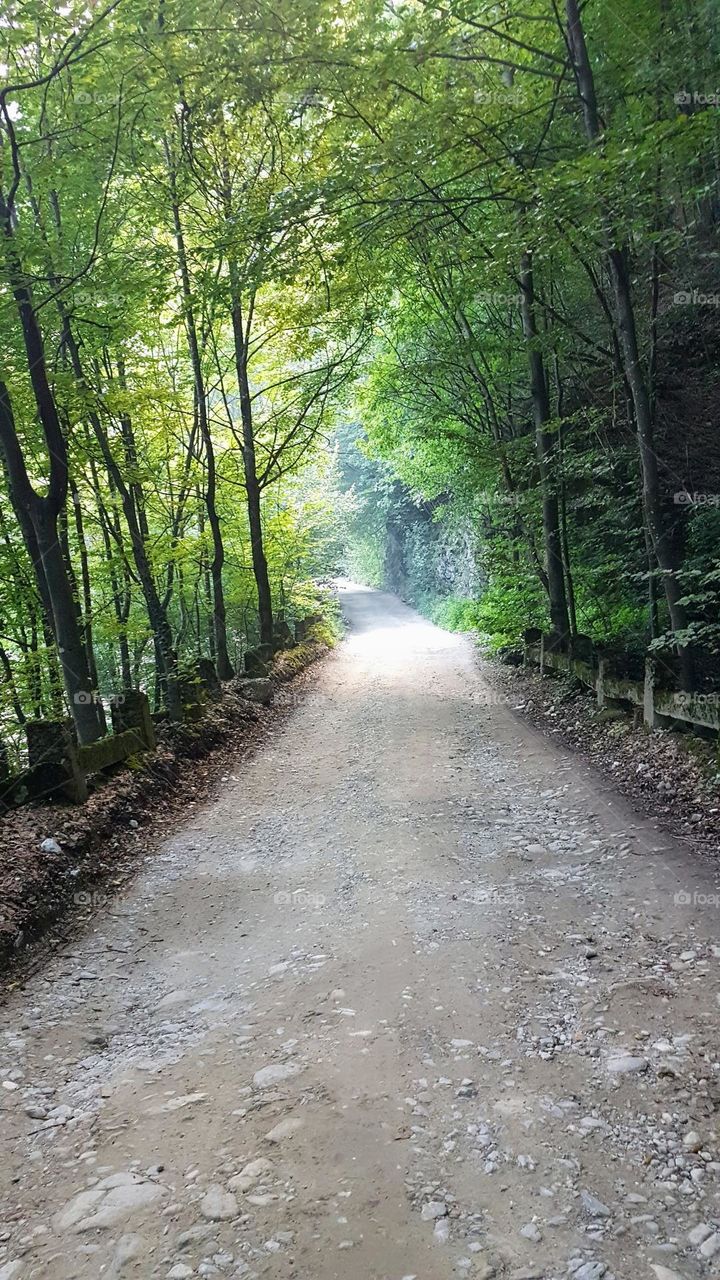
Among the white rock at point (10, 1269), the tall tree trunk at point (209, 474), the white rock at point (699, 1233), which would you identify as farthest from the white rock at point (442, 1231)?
the tall tree trunk at point (209, 474)

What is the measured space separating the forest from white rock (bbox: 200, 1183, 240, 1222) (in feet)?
16.0

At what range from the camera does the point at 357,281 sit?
13.3 meters

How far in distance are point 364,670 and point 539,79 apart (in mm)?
11891

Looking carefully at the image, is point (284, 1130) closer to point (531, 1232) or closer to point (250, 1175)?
point (250, 1175)

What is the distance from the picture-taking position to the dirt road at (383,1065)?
243cm

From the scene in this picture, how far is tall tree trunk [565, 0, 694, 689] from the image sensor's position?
288 inches

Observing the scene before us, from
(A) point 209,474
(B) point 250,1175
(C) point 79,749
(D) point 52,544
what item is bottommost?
(B) point 250,1175

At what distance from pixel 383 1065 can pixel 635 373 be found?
285 inches

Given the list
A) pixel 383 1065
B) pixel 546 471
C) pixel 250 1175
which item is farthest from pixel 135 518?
pixel 250 1175

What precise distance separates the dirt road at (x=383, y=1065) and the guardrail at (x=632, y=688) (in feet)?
4.25

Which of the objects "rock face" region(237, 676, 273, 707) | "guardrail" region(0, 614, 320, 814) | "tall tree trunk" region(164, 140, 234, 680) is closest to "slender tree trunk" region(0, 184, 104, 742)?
"guardrail" region(0, 614, 320, 814)

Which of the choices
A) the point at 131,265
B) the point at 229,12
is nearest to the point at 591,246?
the point at 229,12

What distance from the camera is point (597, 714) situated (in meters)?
9.20

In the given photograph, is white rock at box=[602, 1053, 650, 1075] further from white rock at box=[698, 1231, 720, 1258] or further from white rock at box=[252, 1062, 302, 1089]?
white rock at box=[252, 1062, 302, 1089]
